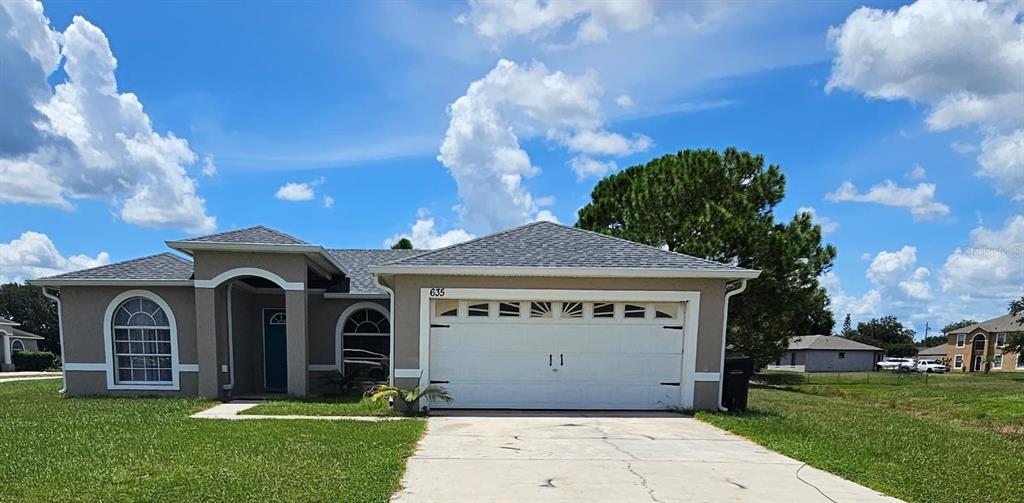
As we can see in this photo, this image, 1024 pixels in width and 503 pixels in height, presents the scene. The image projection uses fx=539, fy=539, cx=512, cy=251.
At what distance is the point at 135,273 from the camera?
11.8m

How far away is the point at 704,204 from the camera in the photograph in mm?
17703

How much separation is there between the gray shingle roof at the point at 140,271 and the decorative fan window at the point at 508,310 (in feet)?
22.6

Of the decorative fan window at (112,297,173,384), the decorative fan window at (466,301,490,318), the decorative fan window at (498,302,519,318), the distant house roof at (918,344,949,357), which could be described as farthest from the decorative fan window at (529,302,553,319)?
the distant house roof at (918,344,949,357)

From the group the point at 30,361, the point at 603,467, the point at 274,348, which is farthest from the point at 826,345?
the point at 30,361

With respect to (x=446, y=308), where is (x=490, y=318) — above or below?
below

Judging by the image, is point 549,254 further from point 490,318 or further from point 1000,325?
point 1000,325

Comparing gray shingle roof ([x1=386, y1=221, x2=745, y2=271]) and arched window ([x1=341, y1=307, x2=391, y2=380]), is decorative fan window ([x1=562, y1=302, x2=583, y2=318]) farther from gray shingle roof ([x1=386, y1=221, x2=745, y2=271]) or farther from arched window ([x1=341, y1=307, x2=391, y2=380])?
arched window ([x1=341, y1=307, x2=391, y2=380])

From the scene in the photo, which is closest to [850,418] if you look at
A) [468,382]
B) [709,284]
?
[709,284]

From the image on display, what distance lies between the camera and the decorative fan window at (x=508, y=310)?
399 inches

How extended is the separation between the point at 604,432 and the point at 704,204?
1162cm

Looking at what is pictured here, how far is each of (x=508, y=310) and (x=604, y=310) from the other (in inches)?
72.0

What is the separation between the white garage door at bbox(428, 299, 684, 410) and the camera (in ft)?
32.9

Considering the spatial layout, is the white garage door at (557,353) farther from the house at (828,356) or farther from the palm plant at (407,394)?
the house at (828,356)

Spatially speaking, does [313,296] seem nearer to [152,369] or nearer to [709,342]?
[152,369]
